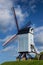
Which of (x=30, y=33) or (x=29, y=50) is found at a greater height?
(x=30, y=33)

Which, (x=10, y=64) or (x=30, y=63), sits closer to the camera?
(x=30, y=63)

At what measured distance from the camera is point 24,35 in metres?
66.3

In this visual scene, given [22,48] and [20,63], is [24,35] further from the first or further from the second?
[20,63]

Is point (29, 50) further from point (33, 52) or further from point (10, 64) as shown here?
point (10, 64)

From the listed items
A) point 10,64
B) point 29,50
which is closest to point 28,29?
point 29,50

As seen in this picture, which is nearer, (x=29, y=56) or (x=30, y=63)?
(x=30, y=63)

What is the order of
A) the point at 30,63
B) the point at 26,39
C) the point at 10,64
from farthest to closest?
1. the point at 26,39
2. the point at 10,64
3. the point at 30,63

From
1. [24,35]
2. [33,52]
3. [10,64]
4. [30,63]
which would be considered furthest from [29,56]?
[30,63]

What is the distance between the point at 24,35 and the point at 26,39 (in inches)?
70.9

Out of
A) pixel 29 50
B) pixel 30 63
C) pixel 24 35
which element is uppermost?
pixel 24 35

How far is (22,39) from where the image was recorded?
214 ft

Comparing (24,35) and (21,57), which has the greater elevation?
(24,35)

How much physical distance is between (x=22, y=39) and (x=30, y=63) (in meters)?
16.1

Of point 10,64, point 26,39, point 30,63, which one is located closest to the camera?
point 30,63
